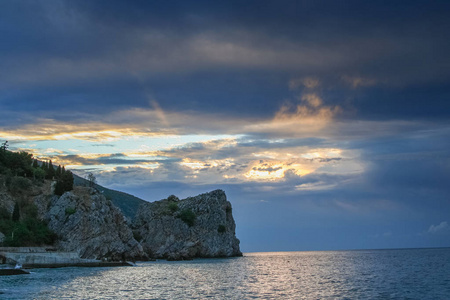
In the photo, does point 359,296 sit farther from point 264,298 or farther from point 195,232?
point 195,232

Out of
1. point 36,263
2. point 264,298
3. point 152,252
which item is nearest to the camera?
point 264,298

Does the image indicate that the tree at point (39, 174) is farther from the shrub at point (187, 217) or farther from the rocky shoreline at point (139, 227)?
the shrub at point (187, 217)

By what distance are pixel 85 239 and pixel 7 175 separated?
34.4 metres

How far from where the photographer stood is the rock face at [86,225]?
11338 centimetres

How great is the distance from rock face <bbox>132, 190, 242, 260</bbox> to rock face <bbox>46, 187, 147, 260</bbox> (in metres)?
45.5

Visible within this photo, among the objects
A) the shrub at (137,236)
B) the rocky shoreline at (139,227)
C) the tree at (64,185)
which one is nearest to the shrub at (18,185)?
the rocky shoreline at (139,227)

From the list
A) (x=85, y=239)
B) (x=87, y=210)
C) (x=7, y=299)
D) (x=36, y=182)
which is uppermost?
(x=36, y=182)

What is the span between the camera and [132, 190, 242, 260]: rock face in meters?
175

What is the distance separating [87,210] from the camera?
391ft

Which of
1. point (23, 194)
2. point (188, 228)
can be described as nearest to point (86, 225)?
point (23, 194)

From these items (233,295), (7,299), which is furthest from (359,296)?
(7,299)

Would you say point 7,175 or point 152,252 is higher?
point 7,175

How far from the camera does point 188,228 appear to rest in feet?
590

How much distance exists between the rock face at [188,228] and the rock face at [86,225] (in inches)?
1792
